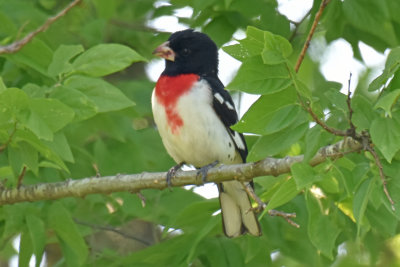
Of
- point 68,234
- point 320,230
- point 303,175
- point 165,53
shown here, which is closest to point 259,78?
point 303,175

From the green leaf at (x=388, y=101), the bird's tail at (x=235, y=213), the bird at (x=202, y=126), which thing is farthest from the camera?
the bird at (x=202, y=126)

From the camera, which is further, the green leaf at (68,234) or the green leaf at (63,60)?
the green leaf at (68,234)

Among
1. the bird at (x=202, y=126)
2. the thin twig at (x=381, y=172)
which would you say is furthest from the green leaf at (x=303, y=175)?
the bird at (x=202, y=126)

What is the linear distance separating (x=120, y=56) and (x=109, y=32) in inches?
105

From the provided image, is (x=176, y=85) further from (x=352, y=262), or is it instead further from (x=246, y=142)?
(x=352, y=262)

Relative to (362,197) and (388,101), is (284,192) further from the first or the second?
(388,101)

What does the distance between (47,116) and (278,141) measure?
1.14 m

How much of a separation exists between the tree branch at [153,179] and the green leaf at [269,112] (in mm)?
305

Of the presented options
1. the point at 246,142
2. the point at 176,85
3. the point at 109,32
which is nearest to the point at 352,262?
the point at 246,142

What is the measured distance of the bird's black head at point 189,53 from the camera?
5828 millimetres

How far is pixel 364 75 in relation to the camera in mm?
6906

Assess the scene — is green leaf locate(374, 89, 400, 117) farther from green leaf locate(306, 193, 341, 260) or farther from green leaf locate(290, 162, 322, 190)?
green leaf locate(306, 193, 341, 260)

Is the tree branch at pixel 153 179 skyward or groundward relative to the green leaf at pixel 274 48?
groundward

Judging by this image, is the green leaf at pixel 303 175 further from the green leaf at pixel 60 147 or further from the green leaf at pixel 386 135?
the green leaf at pixel 60 147
